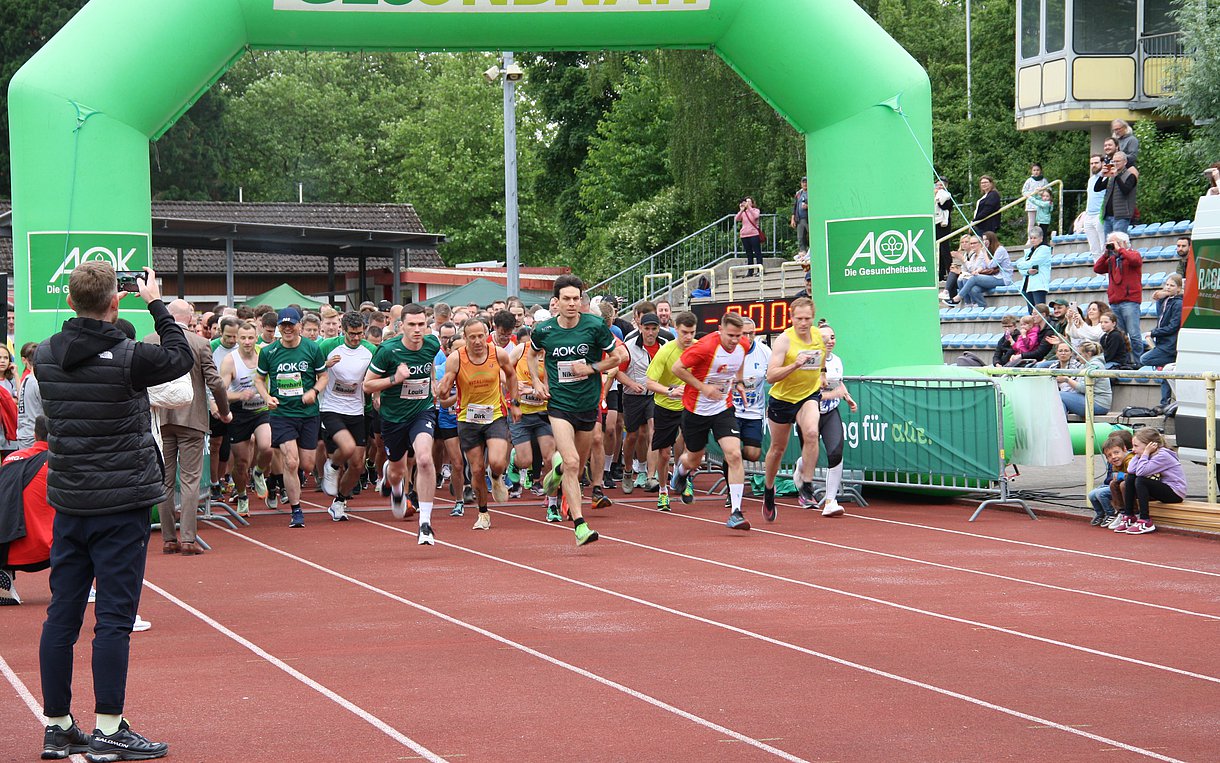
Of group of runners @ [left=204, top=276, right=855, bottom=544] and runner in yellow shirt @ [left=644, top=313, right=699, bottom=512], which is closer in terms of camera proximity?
group of runners @ [left=204, top=276, right=855, bottom=544]

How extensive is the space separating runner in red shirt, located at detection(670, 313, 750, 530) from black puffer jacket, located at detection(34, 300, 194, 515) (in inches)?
295

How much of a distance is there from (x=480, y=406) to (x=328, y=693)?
21.0 ft

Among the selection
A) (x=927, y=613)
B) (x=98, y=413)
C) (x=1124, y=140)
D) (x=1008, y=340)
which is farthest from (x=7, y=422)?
(x=1124, y=140)

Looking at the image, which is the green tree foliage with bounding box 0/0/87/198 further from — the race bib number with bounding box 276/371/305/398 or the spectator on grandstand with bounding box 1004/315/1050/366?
the race bib number with bounding box 276/371/305/398

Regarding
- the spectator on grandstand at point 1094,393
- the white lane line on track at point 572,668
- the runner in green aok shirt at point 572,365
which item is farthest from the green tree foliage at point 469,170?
the white lane line on track at point 572,668

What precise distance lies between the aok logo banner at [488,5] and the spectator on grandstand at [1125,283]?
23.3ft

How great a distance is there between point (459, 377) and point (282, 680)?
6.16 metres

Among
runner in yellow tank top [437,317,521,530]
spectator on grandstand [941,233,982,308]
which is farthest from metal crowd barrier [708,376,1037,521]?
spectator on grandstand [941,233,982,308]

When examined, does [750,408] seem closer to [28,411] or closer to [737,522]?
[737,522]

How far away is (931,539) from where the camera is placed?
12.5m

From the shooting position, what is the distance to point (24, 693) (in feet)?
23.9

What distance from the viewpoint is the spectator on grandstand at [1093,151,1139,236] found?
21500 millimetres

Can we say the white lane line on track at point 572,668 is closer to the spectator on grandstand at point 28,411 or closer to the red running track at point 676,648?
the red running track at point 676,648

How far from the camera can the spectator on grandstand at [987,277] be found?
80.1ft
